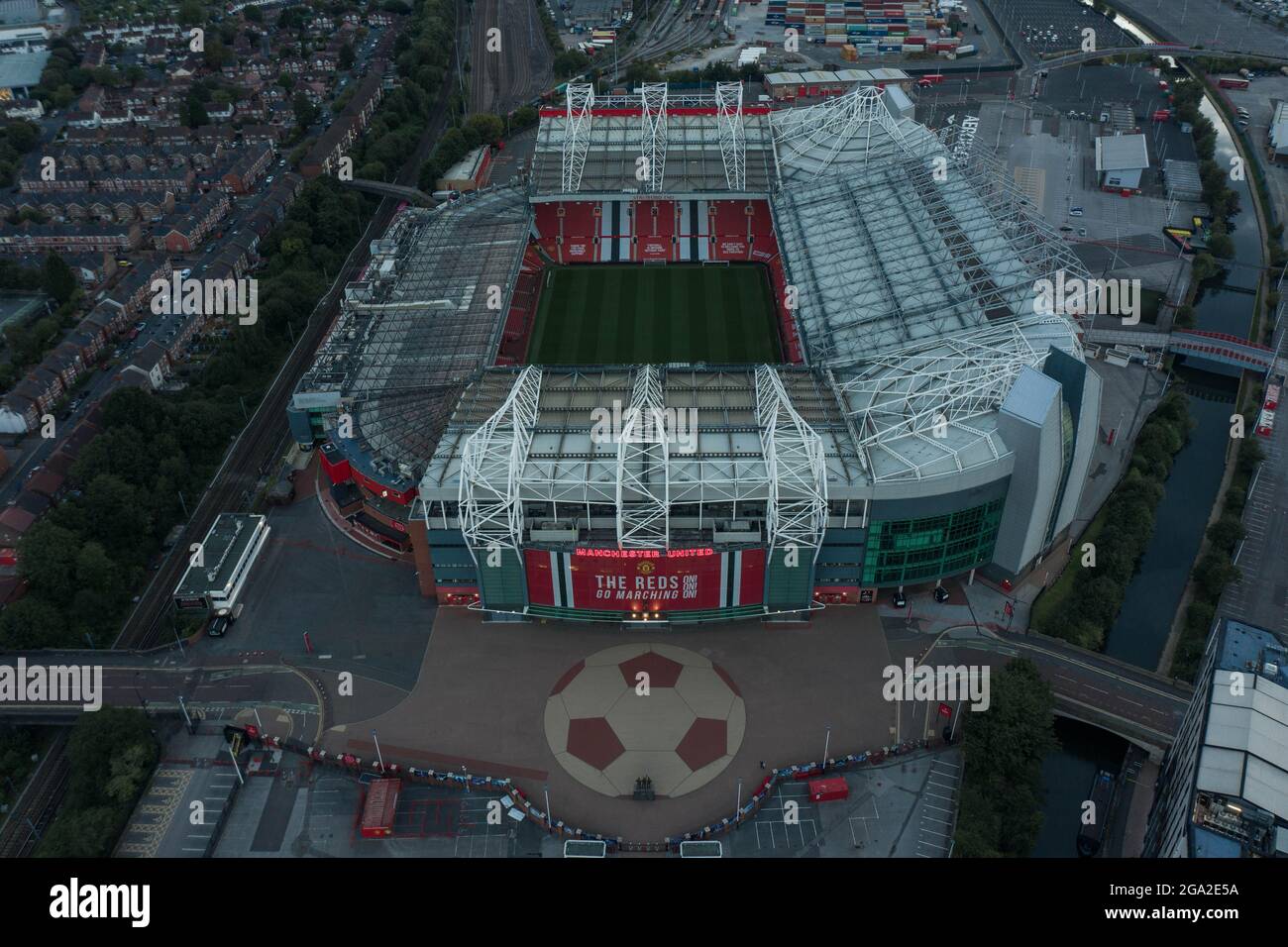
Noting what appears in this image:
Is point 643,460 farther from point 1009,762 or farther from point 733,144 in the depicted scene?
point 733,144

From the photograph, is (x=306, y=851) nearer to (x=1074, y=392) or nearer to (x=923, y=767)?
(x=923, y=767)

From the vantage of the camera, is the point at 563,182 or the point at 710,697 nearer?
the point at 710,697

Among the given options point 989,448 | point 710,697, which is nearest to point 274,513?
point 710,697

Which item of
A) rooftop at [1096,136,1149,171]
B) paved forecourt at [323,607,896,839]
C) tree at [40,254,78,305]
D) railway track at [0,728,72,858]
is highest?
rooftop at [1096,136,1149,171]

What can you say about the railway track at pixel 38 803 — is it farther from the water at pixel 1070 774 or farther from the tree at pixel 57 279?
the tree at pixel 57 279

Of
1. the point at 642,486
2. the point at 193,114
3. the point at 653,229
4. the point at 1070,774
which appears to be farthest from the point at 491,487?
the point at 193,114

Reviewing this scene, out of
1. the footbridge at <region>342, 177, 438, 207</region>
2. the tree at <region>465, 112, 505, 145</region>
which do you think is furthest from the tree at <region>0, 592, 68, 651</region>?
the tree at <region>465, 112, 505, 145</region>

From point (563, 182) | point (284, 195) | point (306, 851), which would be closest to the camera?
point (306, 851)

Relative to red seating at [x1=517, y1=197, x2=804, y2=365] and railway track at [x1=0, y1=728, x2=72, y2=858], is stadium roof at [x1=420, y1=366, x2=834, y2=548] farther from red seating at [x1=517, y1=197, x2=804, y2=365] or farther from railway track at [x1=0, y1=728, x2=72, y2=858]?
red seating at [x1=517, y1=197, x2=804, y2=365]
